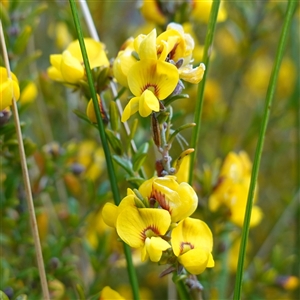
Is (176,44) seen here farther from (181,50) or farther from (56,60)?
(56,60)

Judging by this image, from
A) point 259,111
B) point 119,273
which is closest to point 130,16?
point 259,111

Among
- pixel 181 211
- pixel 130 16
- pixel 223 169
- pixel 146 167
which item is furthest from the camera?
pixel 130 16

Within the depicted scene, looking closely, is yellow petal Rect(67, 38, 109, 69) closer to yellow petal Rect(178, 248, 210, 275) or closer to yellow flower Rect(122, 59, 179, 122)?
yellow flower Rect(122, 59, 179, 122)

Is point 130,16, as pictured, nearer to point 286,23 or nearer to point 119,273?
point 119,273

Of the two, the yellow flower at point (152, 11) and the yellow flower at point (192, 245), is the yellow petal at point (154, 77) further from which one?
the yellow flower at point (152, 11)

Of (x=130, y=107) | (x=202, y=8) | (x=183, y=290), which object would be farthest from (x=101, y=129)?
(x=202, y=8)

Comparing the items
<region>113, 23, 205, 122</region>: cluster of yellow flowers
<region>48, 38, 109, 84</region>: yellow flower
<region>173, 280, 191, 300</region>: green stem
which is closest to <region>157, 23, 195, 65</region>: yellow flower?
<region>113, 23, 205, 122</region>: cluster of yellow flowers
